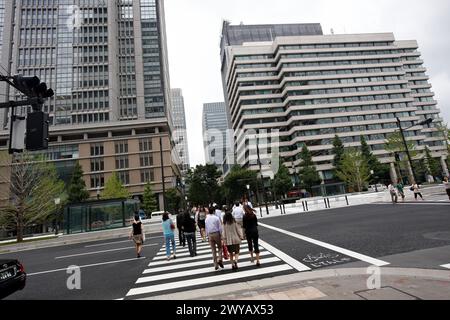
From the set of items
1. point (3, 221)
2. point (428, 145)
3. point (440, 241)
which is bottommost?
point (440, 241)

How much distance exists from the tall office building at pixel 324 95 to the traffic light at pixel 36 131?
62.0 metres

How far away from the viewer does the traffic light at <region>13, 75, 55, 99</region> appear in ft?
14.5

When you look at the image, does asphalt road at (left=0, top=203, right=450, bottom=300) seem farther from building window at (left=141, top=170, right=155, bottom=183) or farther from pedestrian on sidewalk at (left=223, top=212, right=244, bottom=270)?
building window at (left=141, top=170, right=155, bottom=183)

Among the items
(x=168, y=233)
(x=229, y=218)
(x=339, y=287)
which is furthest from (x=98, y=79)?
(x=339, y=287)

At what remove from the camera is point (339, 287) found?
14.5 feet

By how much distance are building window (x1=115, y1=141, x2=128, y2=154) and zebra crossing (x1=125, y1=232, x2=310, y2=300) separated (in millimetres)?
56091

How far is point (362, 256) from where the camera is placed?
6562 millimetres

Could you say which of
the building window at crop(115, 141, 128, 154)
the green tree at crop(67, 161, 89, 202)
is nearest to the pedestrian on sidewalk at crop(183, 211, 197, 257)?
the green tree at crop(67, 161, 89, 202)

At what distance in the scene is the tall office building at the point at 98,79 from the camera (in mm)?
59094

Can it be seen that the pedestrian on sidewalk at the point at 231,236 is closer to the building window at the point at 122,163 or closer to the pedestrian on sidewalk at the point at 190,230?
the pedestrian on sidewalk at the point at 190,230

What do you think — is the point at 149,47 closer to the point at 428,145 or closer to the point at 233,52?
the point at 233,52
